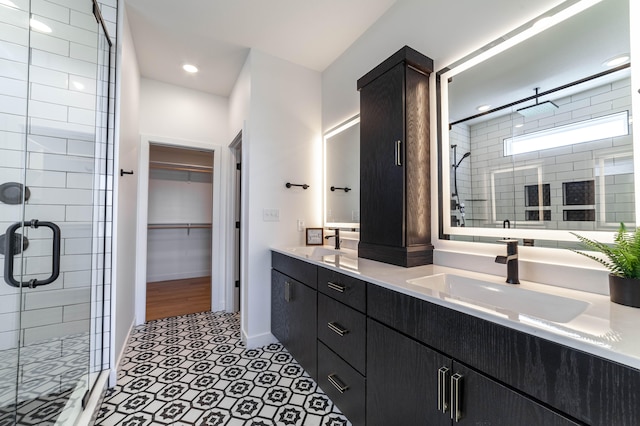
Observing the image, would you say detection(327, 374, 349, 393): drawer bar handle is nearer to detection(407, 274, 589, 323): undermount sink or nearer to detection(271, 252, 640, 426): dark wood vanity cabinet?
detection(271, 252, 640, 426): dark wood vanity cabinet

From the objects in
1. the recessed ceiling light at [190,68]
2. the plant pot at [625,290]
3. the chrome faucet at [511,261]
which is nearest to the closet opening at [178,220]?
the recessed ceiling light at [190,68]

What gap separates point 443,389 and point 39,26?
2.76 meters

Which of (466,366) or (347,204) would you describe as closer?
(466,366)

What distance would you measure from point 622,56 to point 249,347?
280 centimetres

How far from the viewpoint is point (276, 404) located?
1576mm

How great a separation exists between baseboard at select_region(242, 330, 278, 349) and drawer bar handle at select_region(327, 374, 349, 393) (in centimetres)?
98

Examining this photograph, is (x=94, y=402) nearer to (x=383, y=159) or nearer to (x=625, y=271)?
(x=383, y=159)

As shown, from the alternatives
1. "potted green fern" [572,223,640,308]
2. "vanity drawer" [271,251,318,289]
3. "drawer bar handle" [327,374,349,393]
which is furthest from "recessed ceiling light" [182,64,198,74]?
"potted green fern" [572,223,640,308]

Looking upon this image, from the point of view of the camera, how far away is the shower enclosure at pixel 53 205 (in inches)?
54.1

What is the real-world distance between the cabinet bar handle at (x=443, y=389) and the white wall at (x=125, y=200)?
81.1 inches

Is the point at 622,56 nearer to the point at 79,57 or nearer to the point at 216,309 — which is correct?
the point at 79,57

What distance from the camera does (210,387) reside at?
5.72 ft

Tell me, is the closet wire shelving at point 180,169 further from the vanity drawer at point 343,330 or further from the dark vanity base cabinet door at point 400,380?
the dark vanity base cabinet door at point 400,380

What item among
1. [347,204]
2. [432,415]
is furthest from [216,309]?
[432,415]
